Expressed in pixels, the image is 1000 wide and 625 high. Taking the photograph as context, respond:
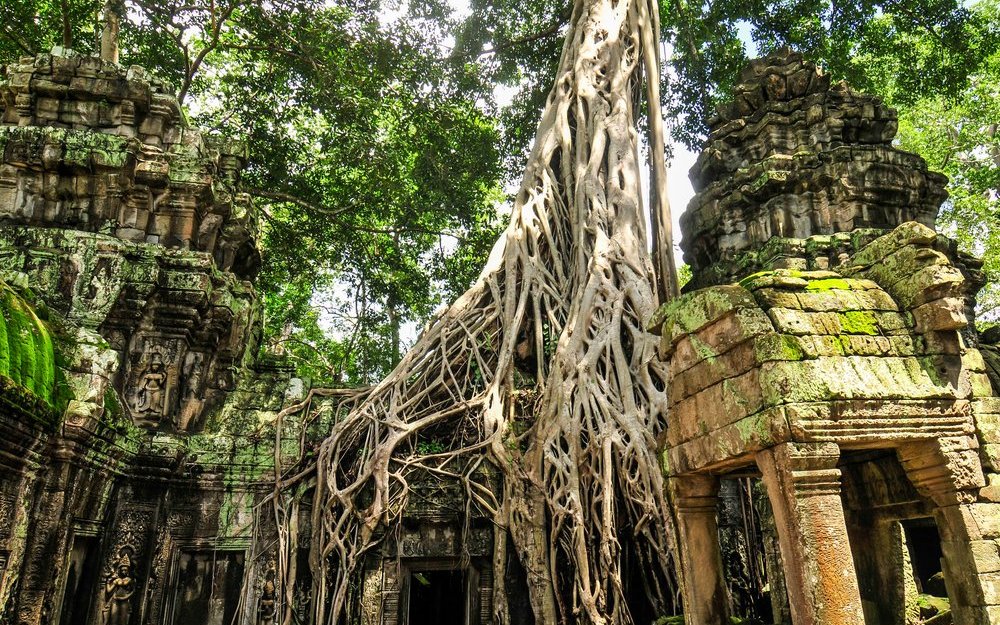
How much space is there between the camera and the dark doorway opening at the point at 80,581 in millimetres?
4801

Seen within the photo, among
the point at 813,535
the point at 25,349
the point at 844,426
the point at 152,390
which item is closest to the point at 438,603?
the point at 152,390

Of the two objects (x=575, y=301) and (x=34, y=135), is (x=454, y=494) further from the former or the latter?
(x=34, y=135)

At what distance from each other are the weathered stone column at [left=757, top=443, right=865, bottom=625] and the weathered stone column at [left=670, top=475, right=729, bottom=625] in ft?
2.24

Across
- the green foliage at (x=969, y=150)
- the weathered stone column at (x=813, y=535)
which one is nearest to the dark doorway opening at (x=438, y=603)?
the weathered stone column at (x=813, y=535)

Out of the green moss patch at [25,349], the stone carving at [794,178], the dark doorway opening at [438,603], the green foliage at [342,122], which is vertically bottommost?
the dark doorway opening at [438,603]

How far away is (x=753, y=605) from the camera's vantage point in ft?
16.9

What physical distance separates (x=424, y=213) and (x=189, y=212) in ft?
14.7

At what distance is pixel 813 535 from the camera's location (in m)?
2.71

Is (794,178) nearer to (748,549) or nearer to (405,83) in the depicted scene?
(748,549)

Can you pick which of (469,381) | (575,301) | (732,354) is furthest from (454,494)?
(732,354)

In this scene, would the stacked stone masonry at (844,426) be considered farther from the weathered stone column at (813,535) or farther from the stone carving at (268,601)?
the stone carving at (268,601)

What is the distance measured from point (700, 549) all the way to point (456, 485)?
93.0 inches

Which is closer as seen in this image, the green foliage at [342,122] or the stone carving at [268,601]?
the stone carving at [268,601]

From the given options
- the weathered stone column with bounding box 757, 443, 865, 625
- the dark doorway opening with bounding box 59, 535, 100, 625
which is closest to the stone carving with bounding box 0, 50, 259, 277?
the dark doorway opening with bounding box 59, 535, 100, 625
